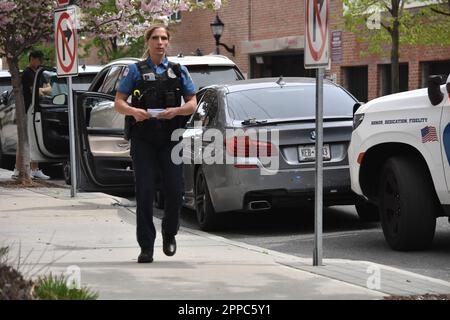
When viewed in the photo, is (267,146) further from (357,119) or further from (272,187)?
(357,119)

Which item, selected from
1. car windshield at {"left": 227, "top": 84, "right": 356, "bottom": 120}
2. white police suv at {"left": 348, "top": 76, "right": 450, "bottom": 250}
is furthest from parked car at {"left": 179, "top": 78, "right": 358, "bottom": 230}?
white police suv at {"left": 348, "top": 76, "right": 450, "bottom": 250}

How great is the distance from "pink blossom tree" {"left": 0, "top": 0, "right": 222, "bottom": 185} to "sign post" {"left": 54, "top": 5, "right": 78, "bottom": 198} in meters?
1.59

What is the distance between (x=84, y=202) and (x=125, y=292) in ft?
21.9

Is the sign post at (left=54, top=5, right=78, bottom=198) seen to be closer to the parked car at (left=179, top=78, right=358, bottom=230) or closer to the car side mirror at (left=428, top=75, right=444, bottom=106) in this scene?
the parked car at (left=179, top=78, right=358, bottom=230)

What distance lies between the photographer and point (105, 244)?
973 cm

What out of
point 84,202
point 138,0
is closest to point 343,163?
point 84,202

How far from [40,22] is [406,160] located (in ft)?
27.2

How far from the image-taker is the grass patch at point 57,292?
5.88m

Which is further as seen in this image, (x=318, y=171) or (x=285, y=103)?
(x=285, y=103)

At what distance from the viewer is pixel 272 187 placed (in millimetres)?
10695

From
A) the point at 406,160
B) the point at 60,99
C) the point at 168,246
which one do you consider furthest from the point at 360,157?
the point at 60,99

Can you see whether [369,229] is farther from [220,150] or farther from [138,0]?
[138,0]

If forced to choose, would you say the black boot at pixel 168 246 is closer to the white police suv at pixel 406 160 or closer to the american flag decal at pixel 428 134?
the white police suv at pixel 406 160
